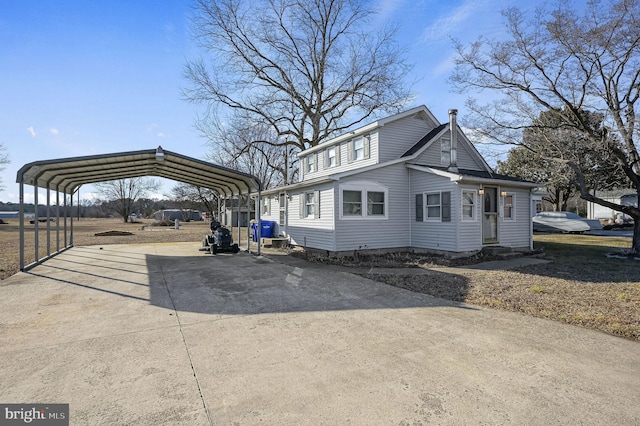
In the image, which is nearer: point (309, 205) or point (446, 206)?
point (446, 206)

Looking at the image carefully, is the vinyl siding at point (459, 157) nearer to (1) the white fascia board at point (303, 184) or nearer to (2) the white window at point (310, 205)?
(1) the white fascia board at point (303, 184)

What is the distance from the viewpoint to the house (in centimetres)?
1126

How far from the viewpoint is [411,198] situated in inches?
497

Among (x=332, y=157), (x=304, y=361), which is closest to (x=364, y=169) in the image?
(x=332, y=157)

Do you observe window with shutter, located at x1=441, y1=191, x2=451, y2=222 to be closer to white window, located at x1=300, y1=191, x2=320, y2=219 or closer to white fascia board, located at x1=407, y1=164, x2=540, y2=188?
white fascia board, located at x1=407, y1=164, x2=540, y2=188

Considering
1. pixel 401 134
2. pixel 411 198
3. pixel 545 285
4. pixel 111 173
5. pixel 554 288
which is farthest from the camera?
pixel 401 134

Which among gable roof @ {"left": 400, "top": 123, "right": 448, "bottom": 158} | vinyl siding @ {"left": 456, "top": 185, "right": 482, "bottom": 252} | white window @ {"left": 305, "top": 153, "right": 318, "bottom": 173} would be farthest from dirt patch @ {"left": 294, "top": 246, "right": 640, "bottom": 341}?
white window @ {"left": 305, "top": 153, "right": 318, "bottom": 173}

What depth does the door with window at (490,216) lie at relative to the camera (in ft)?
39.3

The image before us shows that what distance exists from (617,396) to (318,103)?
24478 mm

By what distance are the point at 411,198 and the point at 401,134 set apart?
2.75 meters

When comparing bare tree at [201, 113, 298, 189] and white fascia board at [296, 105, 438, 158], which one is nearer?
white fascia board at [296, 105, 438, 158]

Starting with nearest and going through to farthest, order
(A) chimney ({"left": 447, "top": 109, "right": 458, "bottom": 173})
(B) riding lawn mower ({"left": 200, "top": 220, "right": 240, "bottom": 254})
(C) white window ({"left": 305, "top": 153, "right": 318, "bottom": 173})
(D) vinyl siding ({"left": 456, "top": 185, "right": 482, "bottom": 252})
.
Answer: (D) vinyl siding ({"left": 456, "top": 185, "right": 482, "bottom": 252})
(A) chimney ({"left": 447, "top": 109, "right": 458, "bottom": 173})
(B) riding lawn mower ({"left": 200, "top": 220, "right": 240, "bottom": 254})
(C) white window ({"left": 305, "top": 153, "right": 318, "bottom": 173})

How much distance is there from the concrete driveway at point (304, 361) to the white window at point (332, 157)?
9.82 metres

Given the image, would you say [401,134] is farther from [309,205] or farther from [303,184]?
[309,205]
